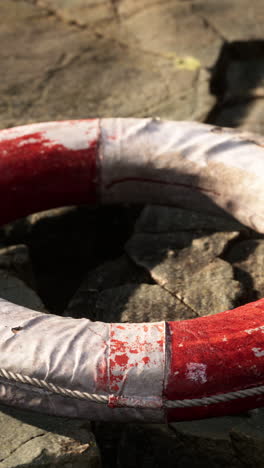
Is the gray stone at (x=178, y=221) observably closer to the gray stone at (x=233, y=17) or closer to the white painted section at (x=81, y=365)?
the white painted section at (x=81, y=365)

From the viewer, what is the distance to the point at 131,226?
2195 millimetres

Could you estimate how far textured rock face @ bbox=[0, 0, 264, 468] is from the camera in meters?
1.51

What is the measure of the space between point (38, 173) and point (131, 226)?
0.40m

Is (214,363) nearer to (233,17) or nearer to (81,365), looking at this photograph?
(81,365)

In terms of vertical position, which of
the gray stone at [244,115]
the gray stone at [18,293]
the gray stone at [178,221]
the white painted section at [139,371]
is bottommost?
the gray stone at [18,293]

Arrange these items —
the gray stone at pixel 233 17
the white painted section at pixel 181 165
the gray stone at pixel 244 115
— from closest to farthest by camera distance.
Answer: the white painted section at pixel 181 165 < the gray stone at pixel 244 115 < the gray stone at pixel 233 17

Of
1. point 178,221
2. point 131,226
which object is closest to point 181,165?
point 178,221

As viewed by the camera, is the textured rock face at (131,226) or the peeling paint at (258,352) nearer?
the peeling paint at (258,352)

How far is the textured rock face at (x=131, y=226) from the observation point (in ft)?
4.96

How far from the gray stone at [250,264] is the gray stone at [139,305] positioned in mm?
195

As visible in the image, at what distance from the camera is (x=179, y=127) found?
2.01 meters

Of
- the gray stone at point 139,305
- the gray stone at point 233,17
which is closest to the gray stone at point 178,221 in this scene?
the gray stone at point 139,305

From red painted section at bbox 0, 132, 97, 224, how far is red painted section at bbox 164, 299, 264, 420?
66 centimetres

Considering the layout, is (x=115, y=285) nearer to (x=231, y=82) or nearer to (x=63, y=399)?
(x=63, y=399)
